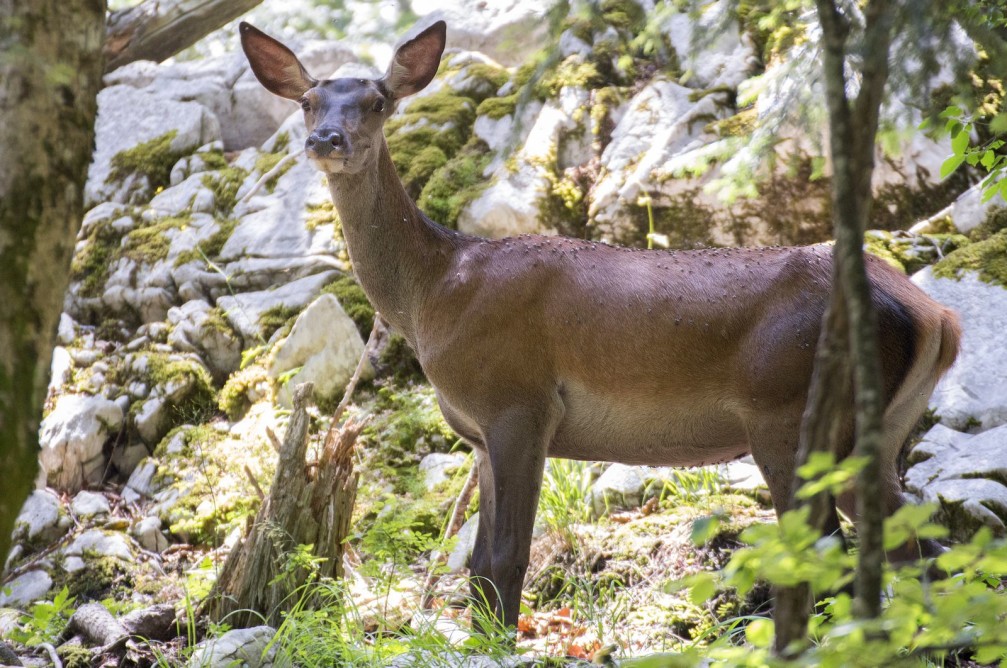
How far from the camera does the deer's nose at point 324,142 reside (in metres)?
4.63

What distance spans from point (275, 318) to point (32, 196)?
6.50 meters

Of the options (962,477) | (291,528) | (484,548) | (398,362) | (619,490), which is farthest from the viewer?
(398,362)

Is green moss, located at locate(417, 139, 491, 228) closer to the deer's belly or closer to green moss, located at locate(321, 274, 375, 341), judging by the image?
green moss, located at locate(321, 274, 375, 341)

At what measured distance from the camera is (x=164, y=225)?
10.3m

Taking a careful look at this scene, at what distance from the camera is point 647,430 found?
4.70 m

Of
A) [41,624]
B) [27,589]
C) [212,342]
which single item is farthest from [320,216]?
[41,624]

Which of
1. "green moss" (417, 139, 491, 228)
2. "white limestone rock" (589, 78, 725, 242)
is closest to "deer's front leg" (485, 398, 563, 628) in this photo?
"white limestone rock" (589, 78, 725, 242)

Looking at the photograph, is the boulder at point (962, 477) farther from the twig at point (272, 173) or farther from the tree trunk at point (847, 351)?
the twig at point (272, 173)

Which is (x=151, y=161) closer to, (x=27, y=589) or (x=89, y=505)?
(x=89, y=505)

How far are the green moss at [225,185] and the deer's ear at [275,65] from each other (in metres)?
5.20

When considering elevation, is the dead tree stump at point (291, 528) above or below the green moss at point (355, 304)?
below

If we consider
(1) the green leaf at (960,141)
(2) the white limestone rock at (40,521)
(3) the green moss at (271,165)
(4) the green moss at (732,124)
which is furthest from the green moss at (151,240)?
(1) the green leaf at (960,141)

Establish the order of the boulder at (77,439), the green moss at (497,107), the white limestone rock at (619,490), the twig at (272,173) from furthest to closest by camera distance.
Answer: the twig at (272,173)
the green moss at (497,107)
the boulder at (77,439)
the white limestone rock at (619,490)

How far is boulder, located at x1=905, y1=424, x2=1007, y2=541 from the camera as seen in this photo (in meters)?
4.95
